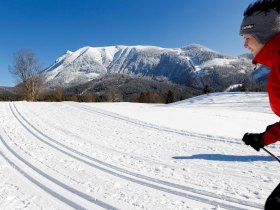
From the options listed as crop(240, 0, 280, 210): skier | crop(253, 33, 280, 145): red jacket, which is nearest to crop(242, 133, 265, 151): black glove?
crop(240, 0, 280, 210): skier

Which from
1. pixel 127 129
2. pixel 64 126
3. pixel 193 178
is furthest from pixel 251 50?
pixel 64 126

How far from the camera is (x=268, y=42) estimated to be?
181 centimetres

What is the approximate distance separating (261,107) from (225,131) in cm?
1525

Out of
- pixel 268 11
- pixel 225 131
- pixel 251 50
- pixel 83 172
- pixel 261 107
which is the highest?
pixel 268 11

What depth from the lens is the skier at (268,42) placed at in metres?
1.71

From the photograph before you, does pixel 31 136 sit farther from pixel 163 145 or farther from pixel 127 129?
pixel 163 145

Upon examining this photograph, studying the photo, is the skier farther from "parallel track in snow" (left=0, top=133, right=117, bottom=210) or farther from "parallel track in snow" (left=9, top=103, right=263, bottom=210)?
"parallel track in snow" (left=0, top=133, right=117, bottom=210)

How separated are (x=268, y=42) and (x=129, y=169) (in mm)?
5052

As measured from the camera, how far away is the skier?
171cm

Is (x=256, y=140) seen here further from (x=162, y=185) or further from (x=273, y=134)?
(x=162, y=185)

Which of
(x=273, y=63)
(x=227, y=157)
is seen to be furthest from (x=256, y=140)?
(x=227, y=157)

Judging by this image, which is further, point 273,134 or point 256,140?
point 256,140

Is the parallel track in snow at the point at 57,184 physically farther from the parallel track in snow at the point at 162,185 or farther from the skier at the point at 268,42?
the skier at the point at 268,42

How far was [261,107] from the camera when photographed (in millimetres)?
25094
